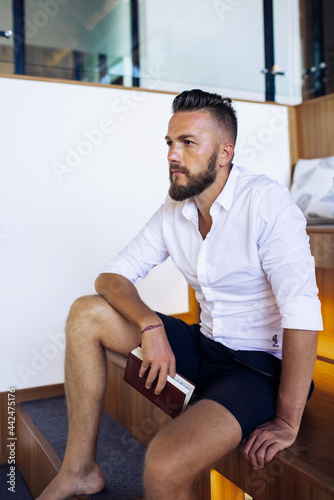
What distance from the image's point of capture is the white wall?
208 cm

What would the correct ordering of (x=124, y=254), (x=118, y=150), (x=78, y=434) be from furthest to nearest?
1. (x=118, y=150)
2. (x=124, y=254)
3. (x=78, y=434)

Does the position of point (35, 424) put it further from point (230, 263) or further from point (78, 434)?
point (230, 263)

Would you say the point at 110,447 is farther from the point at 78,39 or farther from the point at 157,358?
the point at 78,39

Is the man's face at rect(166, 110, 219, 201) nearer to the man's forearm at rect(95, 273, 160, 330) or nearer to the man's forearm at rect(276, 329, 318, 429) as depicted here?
the man's forearm at rect(95, 273, 160, 330)

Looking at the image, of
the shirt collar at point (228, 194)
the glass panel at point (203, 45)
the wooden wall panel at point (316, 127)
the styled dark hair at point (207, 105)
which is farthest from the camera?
the wooden wall panel at point (316, 127)

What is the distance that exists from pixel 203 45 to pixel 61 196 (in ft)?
3.77

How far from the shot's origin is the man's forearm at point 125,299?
1314 mm

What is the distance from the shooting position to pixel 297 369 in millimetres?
1088

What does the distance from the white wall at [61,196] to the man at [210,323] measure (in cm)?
73

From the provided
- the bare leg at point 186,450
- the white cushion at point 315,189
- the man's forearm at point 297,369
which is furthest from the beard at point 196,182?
the white cushion at point 315,189

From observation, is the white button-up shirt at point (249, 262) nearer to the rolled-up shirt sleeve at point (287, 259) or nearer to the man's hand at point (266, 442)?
the rolled-up shirt sleeve at point (287, 259)

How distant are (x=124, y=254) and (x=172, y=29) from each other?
1514 millimetres

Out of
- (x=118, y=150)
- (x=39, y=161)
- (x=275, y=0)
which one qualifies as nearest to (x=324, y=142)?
(x=275, y=0)

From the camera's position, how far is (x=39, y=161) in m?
2.12
